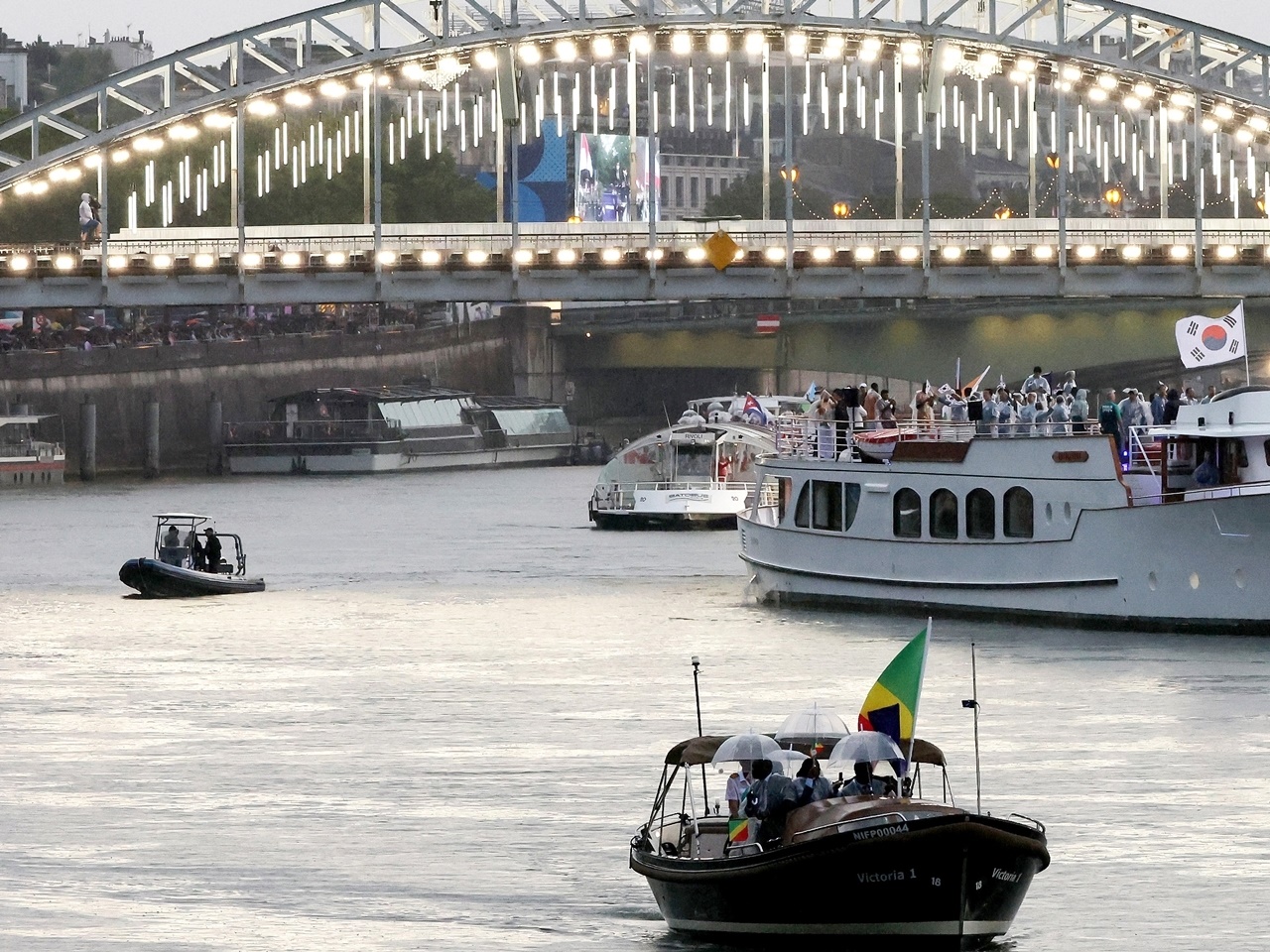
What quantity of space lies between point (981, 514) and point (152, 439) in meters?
61.3

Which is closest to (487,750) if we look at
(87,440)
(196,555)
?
(196,555)

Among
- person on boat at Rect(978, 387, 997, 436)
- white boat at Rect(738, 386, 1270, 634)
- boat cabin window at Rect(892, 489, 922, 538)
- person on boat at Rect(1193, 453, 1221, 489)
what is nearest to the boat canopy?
white boat at Rect(738, 386, 1270, 634)

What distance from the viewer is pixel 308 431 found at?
102 metres

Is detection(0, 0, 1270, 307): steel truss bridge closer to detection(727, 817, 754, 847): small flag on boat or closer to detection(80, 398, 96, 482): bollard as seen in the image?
detection(80, 398, 96, 482): bollard

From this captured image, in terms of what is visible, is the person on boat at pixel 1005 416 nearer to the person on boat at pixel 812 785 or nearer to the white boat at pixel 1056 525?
the white boat at pixel 1056 525

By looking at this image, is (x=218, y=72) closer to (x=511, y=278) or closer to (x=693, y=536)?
(x=511, y=278)

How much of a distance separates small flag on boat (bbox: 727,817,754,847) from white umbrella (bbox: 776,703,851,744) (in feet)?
4.12


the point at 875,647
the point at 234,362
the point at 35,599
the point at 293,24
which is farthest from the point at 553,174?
the point at 875,647

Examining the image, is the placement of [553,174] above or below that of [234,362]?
above

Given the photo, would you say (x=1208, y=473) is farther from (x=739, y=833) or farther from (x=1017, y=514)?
(x=739, y=833)

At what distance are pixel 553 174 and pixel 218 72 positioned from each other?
19.7 metres

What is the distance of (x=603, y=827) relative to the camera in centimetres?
2364

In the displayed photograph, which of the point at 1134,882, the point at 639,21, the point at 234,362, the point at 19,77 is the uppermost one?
the point at 19,77

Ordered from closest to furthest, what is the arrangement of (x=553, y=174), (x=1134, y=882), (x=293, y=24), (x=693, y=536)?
(x=1134, y=882), (x=693, y=536), (x=293, y=24), (x=553, y=174)
